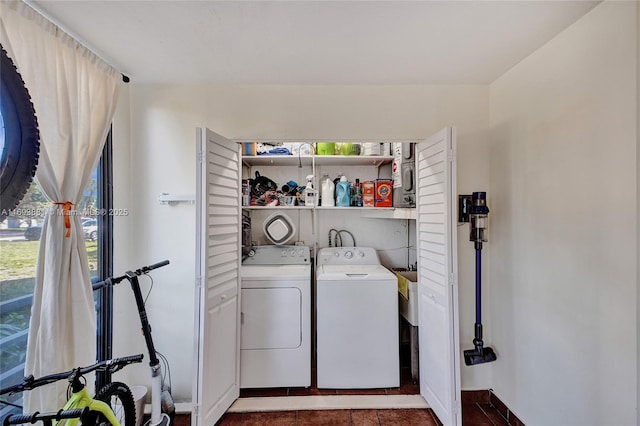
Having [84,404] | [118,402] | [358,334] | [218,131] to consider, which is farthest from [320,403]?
[218,131]

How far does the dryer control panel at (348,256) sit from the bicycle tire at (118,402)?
1631mm

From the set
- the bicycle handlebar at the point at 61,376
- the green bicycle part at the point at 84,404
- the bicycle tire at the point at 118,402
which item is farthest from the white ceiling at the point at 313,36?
A: the bicycle tire at the point at 118,402

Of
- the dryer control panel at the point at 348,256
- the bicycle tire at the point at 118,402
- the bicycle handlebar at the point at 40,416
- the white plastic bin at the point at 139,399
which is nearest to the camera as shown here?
the bicycle handlebar at the point at 40,416

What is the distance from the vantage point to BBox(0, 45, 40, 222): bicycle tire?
3.44 ft

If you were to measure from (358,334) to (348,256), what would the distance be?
2.49 ft

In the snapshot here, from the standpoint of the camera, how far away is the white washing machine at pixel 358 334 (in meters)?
2.07

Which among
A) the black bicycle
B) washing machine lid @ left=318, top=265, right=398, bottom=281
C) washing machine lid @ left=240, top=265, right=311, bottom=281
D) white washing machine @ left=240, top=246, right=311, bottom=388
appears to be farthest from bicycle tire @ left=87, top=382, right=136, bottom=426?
washing machine lid @ left=318, top=265, right=398, bottom=281

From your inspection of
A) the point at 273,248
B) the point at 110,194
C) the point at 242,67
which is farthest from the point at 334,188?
the point at 110,194

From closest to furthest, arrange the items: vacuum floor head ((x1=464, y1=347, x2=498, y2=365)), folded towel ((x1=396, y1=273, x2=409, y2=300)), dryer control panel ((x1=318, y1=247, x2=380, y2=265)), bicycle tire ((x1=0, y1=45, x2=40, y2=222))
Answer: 1. bicycle tire ((x1=0, y1=45, x2=40, y2=222))
2. vacuum floor head ((x1=464, y1=347, x2=498, y2=365))
3. folded towel ((x1=396, y1=273, x2=409, y2=300))
4. dryer control panel ((x1=318, y1=247, x2=380, y2=265))

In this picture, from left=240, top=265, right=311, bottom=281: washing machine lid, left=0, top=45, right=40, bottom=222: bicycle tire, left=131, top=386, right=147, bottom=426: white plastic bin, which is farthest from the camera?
left=240, top=265, right=311, bottom=281: washing machine lid

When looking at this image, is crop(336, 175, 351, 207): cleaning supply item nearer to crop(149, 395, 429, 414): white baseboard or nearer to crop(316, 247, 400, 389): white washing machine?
crop(316, 247, 400, 389): white washing machine

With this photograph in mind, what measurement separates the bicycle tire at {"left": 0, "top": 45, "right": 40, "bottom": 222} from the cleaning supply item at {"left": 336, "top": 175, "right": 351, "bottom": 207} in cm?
203

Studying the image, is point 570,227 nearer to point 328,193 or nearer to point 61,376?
point 328,193

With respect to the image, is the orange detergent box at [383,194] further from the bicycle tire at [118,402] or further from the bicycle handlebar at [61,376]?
the bicycle tire at [118,402]
